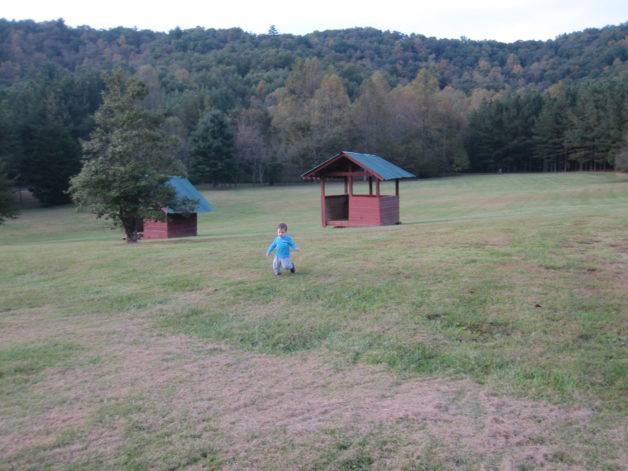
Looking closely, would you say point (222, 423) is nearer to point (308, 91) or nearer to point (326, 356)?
point (326, 356)

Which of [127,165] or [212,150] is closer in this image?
[127,165]

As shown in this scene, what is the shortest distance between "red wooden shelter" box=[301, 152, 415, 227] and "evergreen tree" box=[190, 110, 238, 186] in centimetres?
4447

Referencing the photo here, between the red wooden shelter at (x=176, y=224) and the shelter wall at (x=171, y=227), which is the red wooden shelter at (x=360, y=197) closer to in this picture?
Result: the red wooden shelter at (x=176, y=224)

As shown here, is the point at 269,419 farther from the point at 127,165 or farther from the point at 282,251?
the point at 127,165

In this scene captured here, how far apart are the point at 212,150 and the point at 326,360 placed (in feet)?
212

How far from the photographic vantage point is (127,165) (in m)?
18.6

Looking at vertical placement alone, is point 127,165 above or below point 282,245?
above

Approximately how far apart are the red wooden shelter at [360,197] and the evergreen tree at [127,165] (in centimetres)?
808

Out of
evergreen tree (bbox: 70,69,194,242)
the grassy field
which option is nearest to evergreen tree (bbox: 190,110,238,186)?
evergreen tree (bbox: 70,69,194,242)

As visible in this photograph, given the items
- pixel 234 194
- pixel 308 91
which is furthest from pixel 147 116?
pixel 308 91

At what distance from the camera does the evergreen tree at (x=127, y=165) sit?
60.2 ft

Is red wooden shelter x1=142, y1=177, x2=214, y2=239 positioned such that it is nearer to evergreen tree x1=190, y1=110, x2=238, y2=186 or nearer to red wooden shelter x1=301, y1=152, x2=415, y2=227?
red wooden shelter x1=301, y1=152, x2=415, y2=227

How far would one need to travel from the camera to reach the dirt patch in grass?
4223mm

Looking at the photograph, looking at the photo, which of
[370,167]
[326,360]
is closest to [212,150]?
A: [370,167]
